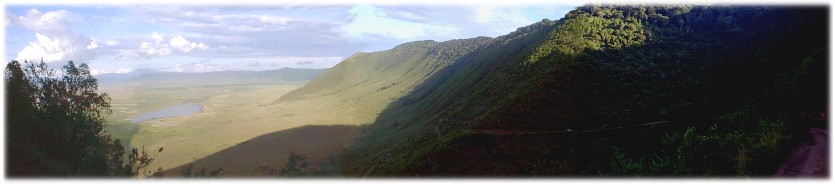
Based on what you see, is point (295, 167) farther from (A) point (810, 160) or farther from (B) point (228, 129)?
(B) point (228, 129)

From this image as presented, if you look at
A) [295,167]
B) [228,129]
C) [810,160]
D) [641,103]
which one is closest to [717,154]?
[810,160]

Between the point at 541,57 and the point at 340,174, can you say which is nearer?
the point at 340,174

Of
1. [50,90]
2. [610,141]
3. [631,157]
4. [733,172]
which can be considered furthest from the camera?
Answer: [50,90]

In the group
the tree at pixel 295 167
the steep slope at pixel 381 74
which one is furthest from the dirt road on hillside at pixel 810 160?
the steep slope at pixel 381 74

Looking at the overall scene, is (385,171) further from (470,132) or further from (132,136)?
(132,136)

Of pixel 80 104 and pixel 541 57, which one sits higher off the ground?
pixel 541 57

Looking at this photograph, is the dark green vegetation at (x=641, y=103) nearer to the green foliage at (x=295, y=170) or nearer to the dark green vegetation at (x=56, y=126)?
the green foliage at (x=295, y=170)

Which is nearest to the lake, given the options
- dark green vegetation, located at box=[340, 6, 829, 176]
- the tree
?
the tree

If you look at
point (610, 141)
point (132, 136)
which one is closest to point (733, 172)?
point (610, 141)

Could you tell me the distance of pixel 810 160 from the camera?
40.7ft

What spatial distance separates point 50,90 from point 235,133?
117ft

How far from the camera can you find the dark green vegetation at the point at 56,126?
20.0 metres

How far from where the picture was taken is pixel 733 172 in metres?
14.2

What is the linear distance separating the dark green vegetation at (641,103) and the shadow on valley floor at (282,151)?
8.50 feet
